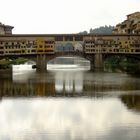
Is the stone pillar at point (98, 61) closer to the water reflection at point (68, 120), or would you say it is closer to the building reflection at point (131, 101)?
the building reflection at point (131, 101)

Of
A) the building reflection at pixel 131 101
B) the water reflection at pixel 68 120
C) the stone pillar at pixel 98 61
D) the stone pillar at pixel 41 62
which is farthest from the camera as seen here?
the stone pillar at pixel 98 61

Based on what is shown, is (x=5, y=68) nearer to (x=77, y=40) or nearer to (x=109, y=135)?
(x=77, y=40)

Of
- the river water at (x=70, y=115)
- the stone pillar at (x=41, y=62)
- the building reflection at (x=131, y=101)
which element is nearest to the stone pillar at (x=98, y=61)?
the stone pillar at (x=41, y=62)

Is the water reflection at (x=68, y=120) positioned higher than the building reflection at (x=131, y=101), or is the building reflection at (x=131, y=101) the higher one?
the water reflection at (x=68, y=120)

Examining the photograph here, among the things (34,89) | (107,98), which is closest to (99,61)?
(34,89)

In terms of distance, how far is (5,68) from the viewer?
276 feet

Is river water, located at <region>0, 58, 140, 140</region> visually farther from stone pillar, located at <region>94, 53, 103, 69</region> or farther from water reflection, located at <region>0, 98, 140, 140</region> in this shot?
stone pillar, located at <region>94, 53, 103, 69</region>

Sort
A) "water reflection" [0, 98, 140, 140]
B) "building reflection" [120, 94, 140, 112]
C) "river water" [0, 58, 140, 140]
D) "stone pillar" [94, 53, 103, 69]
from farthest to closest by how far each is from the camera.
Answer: "stone pillar" [94, 53, 103, 69]
"building reflection" [120, 94, 140, 112]
"river water" [0, 58, 140, 140]
"water reflection" [0, 98, 140, 140]

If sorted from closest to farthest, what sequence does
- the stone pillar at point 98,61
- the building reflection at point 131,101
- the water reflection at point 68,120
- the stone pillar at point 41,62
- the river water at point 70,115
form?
the water reflection at point 68,120, the river water at point 70,115, the building reflection at point 131,101, the stone pillar at point 41,62, the stone pillar at point 98,61

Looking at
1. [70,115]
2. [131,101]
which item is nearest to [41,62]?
[131,101]

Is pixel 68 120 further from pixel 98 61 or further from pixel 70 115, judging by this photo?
pixel 98 61

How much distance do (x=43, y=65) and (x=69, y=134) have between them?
217ft

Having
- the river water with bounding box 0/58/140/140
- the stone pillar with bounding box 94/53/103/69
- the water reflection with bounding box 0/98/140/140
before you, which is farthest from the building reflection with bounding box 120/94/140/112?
the stone pillar with bounding box 94/53/103/69

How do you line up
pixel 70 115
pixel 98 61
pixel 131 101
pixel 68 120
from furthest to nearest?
pixel 98 61
pixel 131 101
pixel 70 115
pixel 68 120
